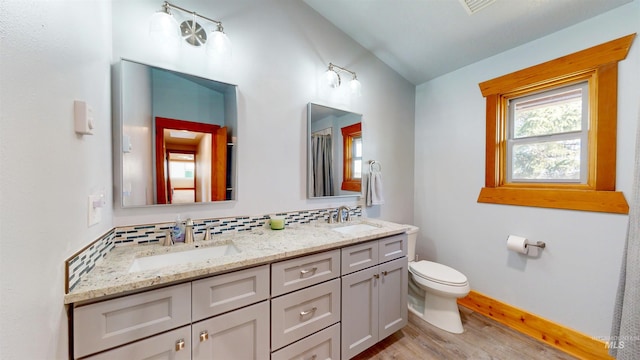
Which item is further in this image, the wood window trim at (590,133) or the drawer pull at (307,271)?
the wood window trim at (590,133)

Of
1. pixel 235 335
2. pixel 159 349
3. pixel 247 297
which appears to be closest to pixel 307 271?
pixel 247 297

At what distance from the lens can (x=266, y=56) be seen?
1746 mm

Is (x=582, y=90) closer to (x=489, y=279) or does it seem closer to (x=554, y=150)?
(x=554, y=150)

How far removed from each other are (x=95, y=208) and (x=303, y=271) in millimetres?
1003

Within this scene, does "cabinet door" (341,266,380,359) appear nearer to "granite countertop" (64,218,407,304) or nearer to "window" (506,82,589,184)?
"granite countertop" (64,218,407,304)

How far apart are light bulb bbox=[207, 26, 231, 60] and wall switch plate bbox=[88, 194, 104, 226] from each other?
1.06 meters

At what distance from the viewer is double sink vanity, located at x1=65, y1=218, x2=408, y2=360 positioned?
0.85 m

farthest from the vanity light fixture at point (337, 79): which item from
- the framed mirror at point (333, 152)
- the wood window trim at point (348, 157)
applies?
the wood window trim at point (348, 157)

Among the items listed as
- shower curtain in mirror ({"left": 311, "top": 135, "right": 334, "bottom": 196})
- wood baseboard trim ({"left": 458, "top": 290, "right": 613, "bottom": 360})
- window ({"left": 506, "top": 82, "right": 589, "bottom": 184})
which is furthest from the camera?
shower curtain in mirror ({"left": 311, "top": 135, "right": 334, "bottom": 196})

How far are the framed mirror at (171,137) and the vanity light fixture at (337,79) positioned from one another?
34.0 inches

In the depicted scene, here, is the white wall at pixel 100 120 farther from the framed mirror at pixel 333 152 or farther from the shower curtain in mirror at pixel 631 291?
the shower curtain in mirror at pixel 631 291

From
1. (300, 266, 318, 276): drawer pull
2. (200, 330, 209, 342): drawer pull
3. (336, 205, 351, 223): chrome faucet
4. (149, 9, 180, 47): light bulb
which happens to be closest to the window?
(336, 205, 351, 223): chrome faucet

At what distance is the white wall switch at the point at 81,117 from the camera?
0.83 metres

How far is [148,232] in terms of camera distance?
4.33 ft
